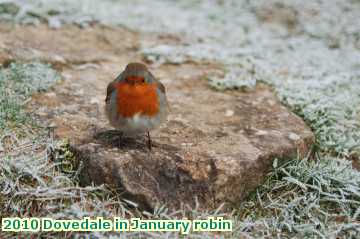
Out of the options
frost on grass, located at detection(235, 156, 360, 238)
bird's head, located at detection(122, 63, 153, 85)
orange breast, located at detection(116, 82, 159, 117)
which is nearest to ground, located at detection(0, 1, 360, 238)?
frost on grass, located at detection(235, 156, 360, 238)

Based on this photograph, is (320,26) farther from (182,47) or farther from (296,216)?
(296,216)

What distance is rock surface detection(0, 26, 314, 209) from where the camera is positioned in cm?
388

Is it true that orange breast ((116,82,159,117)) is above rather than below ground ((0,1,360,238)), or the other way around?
above

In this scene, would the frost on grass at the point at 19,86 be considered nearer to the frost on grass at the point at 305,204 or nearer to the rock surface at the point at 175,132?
the rock surface at the point at 175,132

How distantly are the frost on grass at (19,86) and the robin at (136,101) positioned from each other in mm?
1188

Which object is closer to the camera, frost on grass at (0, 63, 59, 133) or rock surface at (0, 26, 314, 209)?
rock surface at (0, 26, 314, 209)

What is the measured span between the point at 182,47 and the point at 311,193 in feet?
12.1

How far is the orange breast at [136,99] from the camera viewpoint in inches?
146

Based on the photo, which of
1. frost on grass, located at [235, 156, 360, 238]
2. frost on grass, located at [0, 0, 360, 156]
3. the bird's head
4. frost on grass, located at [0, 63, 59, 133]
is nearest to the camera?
the bird's head

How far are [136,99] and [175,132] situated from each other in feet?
3.02

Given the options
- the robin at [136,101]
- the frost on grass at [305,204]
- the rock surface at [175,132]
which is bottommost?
the frost on grass at [305,204]

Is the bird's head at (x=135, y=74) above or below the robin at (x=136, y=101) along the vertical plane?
above

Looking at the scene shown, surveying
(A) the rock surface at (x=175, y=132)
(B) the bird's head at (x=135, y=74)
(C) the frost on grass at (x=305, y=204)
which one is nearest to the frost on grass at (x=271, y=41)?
(A) the rock surface at (x=175, y=132)

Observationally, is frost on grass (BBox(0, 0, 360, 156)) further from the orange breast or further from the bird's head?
the bird's head
